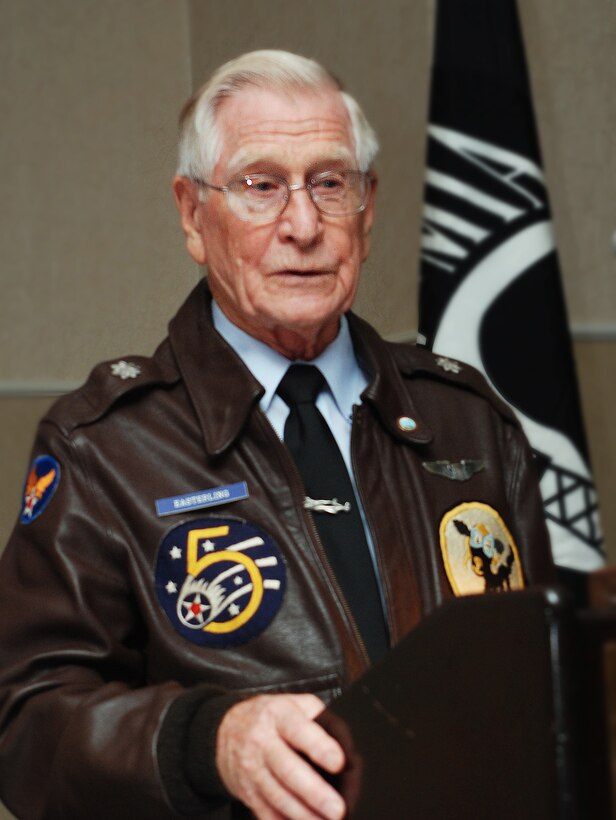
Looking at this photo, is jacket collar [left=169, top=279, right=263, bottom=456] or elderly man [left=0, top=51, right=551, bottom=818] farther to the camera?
jacket collar [left=169, top=279, right=263, bottom=456]

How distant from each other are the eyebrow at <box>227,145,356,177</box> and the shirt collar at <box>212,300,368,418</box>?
0.66 feet

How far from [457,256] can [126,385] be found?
0.98 m

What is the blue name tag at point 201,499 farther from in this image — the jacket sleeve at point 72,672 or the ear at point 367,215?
the ear at point 367,215

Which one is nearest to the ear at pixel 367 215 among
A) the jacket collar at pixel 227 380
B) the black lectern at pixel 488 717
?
the jacket collar at pixel 227 380

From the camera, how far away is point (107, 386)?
1651mm

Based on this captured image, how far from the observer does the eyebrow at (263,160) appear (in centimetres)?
168

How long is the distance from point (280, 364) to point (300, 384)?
41mm

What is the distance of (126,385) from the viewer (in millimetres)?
1646

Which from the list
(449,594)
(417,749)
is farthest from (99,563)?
(417,749)

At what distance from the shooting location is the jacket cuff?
1.19 meters

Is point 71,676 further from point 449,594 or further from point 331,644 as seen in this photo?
point 449,594

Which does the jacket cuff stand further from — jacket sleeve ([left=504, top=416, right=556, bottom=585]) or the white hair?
the white hair

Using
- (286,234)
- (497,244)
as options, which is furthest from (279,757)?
(497,244)

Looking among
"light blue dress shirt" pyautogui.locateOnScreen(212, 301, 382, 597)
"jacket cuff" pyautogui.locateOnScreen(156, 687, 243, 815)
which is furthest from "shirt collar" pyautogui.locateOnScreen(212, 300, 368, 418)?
"jacket cuff" pyautogui.locateOnScreen(156, 687, 243, 815)
